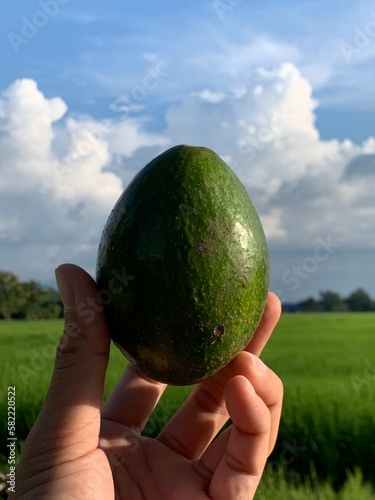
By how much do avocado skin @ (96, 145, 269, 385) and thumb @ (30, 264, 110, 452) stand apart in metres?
0.07

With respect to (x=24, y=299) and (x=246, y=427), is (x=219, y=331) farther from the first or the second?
(x=24, y=299)

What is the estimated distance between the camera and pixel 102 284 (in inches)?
95.6

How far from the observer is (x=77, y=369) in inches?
93.7

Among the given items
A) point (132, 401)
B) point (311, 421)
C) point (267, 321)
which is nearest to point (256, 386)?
point (267, 321)

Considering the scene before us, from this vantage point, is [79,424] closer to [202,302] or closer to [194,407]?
[202,302]

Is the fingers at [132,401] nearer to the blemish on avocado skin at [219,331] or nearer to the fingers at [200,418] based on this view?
the fingers at [200,418]

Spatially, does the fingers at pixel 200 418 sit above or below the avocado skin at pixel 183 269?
below

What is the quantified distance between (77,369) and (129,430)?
2.84 ft

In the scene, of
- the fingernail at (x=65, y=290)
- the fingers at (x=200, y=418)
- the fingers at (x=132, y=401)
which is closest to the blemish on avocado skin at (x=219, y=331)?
the fingernail at (x=65, y=290)

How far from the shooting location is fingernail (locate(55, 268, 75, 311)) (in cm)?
243

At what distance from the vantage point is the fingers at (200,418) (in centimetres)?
308

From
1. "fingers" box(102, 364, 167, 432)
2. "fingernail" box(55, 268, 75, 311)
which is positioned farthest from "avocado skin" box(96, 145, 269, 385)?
"fingers" box(102, 364, 167, 432)

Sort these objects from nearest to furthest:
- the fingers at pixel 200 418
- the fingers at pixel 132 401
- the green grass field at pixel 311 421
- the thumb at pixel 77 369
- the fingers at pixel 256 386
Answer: the thumb at pixel 77 369, the fingers at pixel 256 386, the fingers at pixel 200 418, the fingers at pixel 132 401, the green grass field at pixel 311 421

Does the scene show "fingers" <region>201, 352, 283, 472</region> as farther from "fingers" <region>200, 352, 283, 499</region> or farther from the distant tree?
the distant tree
